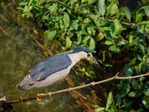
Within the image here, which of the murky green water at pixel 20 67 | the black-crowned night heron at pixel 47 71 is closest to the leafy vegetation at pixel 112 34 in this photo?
the black-crowned night heron at pixel 47 71

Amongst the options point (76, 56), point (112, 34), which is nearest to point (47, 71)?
point (76, 56)

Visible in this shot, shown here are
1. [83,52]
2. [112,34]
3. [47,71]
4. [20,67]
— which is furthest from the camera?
[20,67]

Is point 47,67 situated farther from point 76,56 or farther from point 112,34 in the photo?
point 112,34

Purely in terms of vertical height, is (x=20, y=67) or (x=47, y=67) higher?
(x=47, y=67)

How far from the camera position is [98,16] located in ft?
10.5

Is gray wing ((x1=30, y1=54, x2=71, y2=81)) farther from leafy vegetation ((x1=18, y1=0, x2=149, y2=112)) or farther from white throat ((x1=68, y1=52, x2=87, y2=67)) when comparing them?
leafy vegetation ((x1=18, y1=0, x2=149, y2=112))

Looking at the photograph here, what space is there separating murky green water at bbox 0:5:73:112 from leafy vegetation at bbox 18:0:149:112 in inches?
21.7

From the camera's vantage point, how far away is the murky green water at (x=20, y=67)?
12.2ft

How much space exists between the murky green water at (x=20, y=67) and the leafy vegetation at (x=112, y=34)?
1.81 ft

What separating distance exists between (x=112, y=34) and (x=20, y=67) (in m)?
1.69

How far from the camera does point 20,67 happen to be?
4195mm

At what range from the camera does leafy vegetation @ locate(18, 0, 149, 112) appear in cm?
313

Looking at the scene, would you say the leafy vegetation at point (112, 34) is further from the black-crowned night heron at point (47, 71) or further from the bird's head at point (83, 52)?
the black-crowned night heron at point (47, 71)

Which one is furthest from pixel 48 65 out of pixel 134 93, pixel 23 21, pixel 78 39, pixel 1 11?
pixel 1 11
